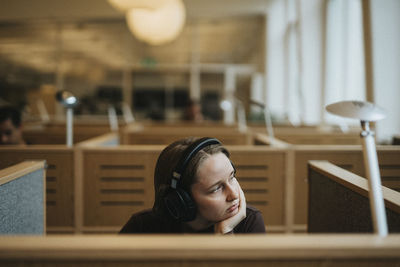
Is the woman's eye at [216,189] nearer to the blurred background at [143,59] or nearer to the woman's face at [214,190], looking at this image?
the woman's face at [214,190]

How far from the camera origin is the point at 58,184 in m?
2.04

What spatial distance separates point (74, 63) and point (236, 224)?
9.32 meters

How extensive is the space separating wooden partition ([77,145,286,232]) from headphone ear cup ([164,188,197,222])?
1186 millimetres

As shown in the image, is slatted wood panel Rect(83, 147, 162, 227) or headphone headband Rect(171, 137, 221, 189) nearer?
headphone headband Rect(171, 137, 221, 189)

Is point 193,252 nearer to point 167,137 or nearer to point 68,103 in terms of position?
point 68,103

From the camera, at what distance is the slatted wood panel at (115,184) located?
204cm

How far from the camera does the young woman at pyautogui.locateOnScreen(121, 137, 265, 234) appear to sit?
2.78 feet

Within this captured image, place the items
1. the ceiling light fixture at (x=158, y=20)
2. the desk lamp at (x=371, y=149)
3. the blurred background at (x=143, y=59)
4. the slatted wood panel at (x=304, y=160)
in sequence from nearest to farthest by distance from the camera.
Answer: the desk lamp at (x=371, y=149) < the slatted wood panel at (x=304, y=160) < the ceiling light fixture at (x=158, y=20) < the blurred background at (x=143, y=59)

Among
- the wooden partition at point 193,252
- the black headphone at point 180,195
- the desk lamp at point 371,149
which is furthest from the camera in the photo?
the black headphone at point 180,195

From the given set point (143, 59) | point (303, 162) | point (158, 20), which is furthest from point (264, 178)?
point (143, 59)

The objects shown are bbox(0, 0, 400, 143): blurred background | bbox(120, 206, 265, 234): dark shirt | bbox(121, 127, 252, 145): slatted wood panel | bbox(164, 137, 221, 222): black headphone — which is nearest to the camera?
bbox(164, 137, 221, 222): black headphone

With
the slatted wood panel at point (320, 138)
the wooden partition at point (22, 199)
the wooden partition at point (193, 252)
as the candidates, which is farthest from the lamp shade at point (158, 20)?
Answer: the wooden partition at point (193, 252)

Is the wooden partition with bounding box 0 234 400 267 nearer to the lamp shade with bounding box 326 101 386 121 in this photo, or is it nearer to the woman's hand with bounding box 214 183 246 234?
the lamp shade with bounding box 326 101 386 121

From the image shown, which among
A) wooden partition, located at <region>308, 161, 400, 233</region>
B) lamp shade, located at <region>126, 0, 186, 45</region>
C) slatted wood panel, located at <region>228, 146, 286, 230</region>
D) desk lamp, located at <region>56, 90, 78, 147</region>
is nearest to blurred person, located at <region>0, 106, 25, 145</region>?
desk lamp, located at <region>56, 90, 78, 147</region>
